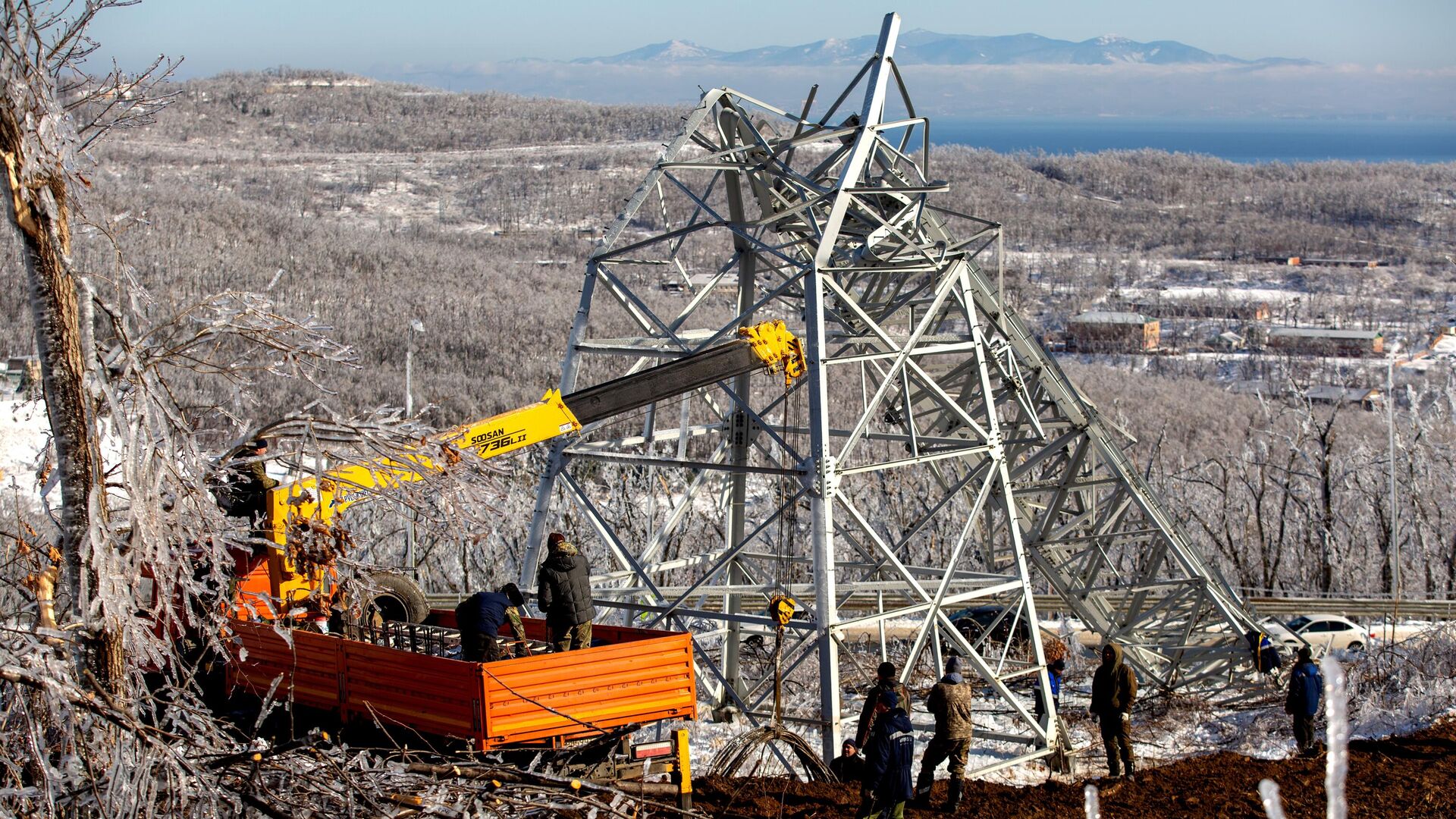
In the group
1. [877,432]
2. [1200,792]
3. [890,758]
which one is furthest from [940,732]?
[877,432]

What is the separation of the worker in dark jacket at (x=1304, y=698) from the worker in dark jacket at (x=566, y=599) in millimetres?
8340

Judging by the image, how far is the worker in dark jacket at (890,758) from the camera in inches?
456

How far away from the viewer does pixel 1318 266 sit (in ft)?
463

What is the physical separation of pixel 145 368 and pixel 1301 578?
144 ft

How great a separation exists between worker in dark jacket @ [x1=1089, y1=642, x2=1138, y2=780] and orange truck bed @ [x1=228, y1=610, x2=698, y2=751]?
4702 mm

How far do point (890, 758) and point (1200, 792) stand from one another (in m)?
3.83

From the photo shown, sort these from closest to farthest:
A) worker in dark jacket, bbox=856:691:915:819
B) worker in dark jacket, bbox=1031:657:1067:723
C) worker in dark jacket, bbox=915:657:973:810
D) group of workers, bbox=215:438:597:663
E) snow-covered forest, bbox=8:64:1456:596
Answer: worker in dark jacket, bbox=856:691:915:819 < group of workers, bbox=215:438:597:663 < worker in dark jacket, bbox=915:657:973:810 < worker in dark jacket, bbox=1031:657:1067:723 < snow-covered forest, bbox=8:64:1456:596

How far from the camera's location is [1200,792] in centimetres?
1344

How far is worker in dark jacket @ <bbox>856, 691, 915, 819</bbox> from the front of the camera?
1158 cm

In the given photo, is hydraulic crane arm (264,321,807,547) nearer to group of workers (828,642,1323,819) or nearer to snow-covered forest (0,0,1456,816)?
snow-covered forest (0,0,1456,816)

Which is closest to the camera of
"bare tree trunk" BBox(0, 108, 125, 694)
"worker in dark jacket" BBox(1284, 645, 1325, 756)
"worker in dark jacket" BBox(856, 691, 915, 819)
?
"bare tree trunk" BBox(0, 108, 125, 694)

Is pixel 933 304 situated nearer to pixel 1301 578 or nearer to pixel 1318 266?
pixel 1301 578

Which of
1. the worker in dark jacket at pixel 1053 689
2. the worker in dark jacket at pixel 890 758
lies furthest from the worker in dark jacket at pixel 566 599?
the worker in dark jacket at pixel 1053 689

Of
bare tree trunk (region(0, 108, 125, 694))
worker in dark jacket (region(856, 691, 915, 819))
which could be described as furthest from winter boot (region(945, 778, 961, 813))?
bare tree trunk (region(0, 108, 125, 694))
